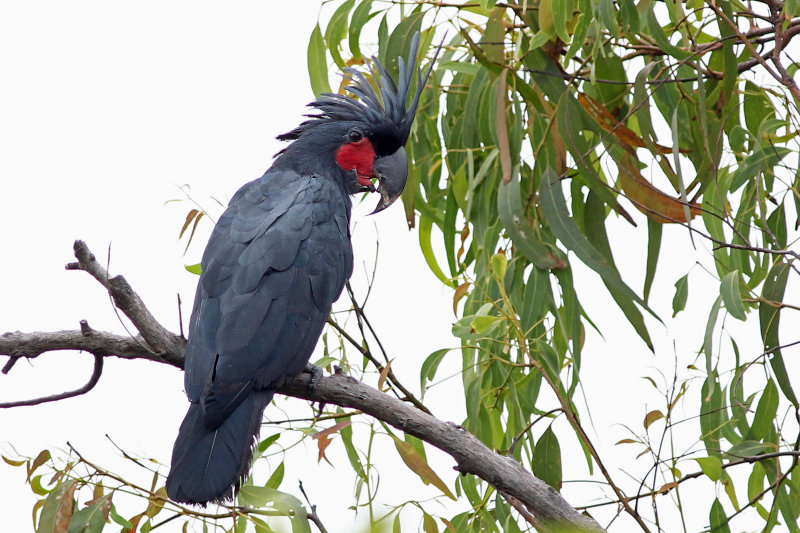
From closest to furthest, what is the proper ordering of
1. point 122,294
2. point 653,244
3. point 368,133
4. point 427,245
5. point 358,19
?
point 122,294
point 653,244
point 358,19
point 427,245
point 368,133

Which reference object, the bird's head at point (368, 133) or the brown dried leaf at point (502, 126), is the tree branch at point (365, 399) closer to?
the brown dried leaf at point (502, 126)

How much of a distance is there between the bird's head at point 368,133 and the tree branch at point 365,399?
75 cm

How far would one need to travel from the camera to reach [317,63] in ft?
6.66

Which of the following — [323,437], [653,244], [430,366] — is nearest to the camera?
[323,437]

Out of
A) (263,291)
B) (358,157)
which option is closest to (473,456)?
(263,291)

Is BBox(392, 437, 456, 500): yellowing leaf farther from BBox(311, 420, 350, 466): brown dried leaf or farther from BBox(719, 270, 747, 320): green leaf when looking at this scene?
BBox(719, 270, 747, 320): green leaf

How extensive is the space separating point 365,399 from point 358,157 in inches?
34.9

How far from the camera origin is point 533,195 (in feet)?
5.91

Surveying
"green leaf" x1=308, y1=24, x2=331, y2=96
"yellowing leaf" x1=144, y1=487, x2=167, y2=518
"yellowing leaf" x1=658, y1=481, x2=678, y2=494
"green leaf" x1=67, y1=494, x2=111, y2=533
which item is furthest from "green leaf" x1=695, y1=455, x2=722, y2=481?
"green leaf" x1=308, y1=24, x2=331, y2=96

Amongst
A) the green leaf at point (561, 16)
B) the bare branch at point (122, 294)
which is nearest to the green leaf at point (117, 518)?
the bare branch at point (122, 294)

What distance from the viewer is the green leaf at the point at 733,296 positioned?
4.85 feet

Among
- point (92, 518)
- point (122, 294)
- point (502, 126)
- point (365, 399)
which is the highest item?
point (502, 126)

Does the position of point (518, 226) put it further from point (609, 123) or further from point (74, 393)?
point (74, 393)

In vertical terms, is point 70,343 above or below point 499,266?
below
